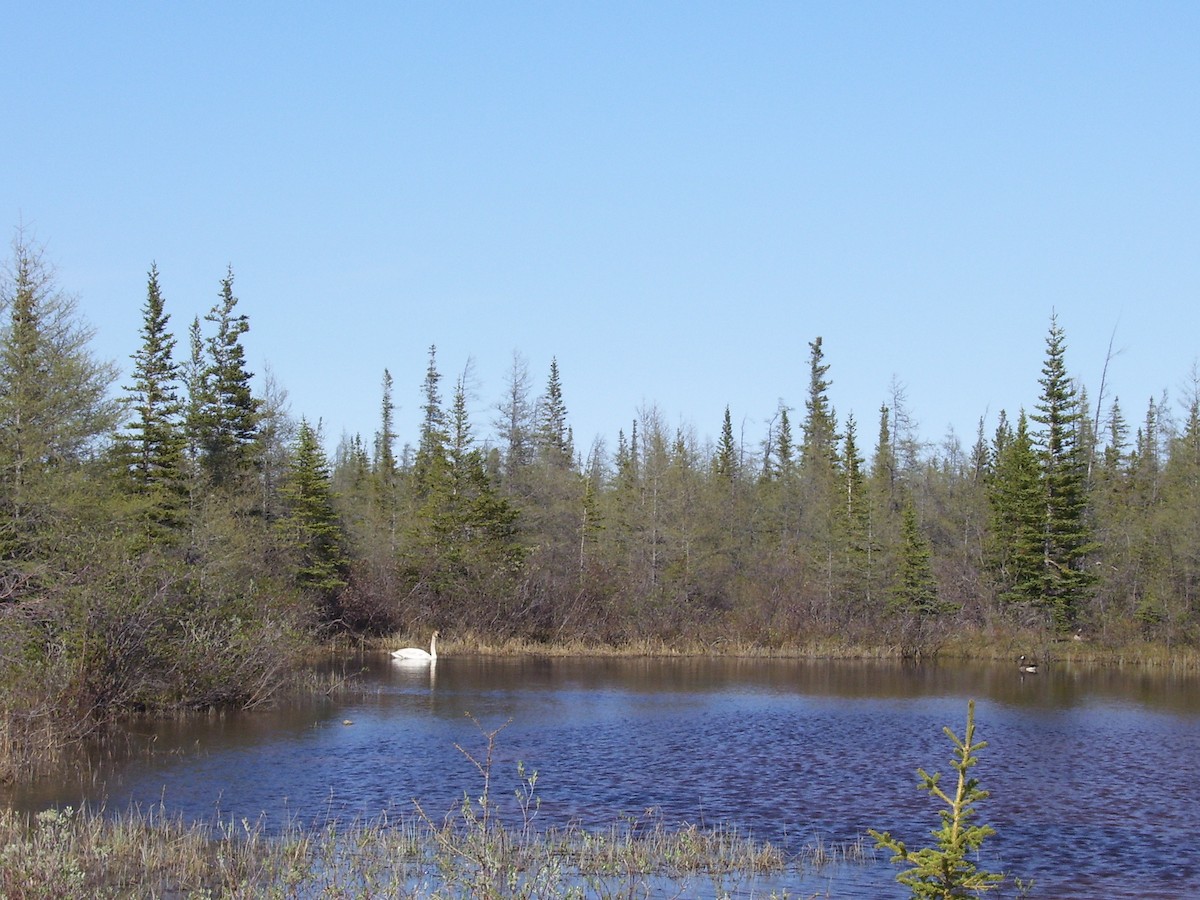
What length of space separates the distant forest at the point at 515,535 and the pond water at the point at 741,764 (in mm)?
3972

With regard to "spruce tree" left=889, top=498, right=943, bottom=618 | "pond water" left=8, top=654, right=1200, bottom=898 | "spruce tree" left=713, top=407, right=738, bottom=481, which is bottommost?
"pond water" left=8, top=654, right=1200, bottom=898

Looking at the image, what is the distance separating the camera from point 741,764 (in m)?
21.5

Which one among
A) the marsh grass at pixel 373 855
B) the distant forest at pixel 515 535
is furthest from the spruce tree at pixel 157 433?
the marsh grass at pixel 373 855

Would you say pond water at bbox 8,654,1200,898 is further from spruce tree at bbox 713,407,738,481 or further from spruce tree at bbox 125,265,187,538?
spruce tree at bbox 713,407,738,481

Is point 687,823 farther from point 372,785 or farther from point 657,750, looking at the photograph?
point 657,750

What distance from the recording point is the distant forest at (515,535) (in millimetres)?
26688

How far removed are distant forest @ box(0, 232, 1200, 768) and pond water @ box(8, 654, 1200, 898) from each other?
397 centimetres

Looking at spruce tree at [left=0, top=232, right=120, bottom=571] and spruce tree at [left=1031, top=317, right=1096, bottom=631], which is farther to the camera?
spruce tree at [left=1031, top=317, right=1096, bottom=631]

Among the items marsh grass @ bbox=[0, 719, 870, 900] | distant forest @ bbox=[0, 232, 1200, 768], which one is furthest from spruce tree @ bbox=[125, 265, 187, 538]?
marsh grass @ bbox=[0, 719, 870, 900]

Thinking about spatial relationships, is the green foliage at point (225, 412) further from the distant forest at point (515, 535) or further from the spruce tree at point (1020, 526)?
the spruce tree at point (1020, 526)

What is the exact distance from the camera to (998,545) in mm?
53844

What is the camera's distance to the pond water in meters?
15.7

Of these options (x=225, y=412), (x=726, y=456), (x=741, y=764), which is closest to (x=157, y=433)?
(x=225, y=412)

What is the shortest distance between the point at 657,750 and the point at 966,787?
16.5 metres
